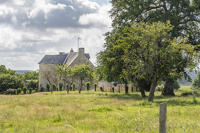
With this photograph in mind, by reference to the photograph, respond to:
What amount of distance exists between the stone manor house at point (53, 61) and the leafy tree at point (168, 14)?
42097 millimetres

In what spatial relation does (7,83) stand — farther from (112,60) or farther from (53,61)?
(112,60)

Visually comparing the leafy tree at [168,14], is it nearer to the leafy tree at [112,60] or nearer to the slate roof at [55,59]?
the leafy tree at [112,60]

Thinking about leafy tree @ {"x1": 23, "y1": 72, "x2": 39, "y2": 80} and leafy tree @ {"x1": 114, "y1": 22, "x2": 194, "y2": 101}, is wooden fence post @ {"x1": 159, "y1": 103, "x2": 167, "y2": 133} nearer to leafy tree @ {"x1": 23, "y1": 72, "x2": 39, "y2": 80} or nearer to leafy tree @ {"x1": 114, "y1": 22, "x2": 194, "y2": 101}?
leafy tree @ {"x1": 114, "y1": 22, "x2": 194, "y2": 101}

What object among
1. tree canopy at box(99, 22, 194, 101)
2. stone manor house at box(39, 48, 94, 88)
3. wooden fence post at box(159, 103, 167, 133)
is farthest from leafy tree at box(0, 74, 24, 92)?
wooden fence post at box(159, 103, 167, 133)

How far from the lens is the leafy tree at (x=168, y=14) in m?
35.5

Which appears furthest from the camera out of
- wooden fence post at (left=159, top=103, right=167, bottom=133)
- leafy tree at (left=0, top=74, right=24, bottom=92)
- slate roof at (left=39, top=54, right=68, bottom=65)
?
slate roof at (left=39, top=54, right=68, bottom=65)

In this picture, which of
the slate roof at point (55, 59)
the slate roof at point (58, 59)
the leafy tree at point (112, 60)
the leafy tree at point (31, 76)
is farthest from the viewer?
the leafy tree at point (31, 76)

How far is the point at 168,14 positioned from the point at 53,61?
57719mm

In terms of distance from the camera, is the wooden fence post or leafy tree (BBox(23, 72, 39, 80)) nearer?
the wooden fence post

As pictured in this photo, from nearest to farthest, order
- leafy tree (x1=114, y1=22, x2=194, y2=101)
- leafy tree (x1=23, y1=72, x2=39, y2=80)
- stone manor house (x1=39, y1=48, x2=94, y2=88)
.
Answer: leafy tree (x1=114, y1=22, x2=194, y2=101) < stone manor house (x1=39, y1=48, x2=94, y2=88) < leafy tree (x1=23, y1=72, x2=39, y2=80)

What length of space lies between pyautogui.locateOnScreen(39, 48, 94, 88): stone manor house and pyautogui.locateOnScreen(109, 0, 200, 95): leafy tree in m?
42.1

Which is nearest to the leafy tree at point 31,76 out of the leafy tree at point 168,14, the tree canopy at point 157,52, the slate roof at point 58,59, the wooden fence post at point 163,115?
the slate roof at point 58,59

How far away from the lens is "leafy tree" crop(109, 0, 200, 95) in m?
35.5

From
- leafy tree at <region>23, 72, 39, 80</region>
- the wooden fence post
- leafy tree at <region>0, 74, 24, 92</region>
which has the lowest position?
the wooden fence post
